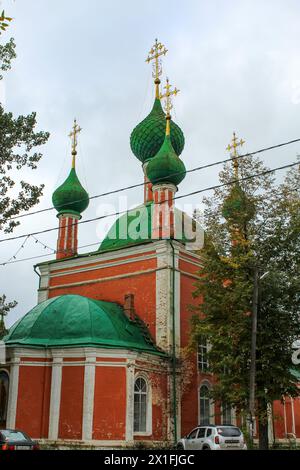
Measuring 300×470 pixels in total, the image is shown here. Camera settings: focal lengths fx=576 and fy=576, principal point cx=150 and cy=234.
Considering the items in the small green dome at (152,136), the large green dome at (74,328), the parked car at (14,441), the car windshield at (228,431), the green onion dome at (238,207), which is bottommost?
the parked car at (14,441)

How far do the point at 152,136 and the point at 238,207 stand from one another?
32.9 feet

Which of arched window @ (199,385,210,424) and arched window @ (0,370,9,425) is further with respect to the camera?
arched window @ (199,385,210,424)

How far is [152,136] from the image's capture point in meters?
27.5

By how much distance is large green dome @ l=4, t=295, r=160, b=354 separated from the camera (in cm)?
1948

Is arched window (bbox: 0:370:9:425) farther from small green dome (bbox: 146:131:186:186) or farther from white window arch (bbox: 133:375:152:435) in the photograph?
small green dome (bbox: 146:131:186:186)

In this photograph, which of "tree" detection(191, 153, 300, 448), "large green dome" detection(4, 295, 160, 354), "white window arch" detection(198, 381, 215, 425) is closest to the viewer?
"tree" detection(191, 153, 300, 448)

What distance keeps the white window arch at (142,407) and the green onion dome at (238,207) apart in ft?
21.0

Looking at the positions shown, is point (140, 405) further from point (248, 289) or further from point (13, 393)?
point (248, 289)

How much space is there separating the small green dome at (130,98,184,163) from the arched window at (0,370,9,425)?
42.6 ft

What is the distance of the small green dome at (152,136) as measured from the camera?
90.4ft

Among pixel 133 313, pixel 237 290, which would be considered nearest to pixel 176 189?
pixel 133 313

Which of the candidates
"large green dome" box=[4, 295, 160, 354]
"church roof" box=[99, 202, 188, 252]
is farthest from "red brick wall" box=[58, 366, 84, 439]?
"church roof" box=[99, 202, 188, 252]

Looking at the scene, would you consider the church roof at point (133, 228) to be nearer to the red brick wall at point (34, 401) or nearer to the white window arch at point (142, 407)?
the white window arch at point (142, 407)

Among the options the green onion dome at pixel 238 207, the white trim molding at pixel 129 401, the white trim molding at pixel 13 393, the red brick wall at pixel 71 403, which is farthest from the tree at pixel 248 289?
the white trim molding at pixel 13 393
